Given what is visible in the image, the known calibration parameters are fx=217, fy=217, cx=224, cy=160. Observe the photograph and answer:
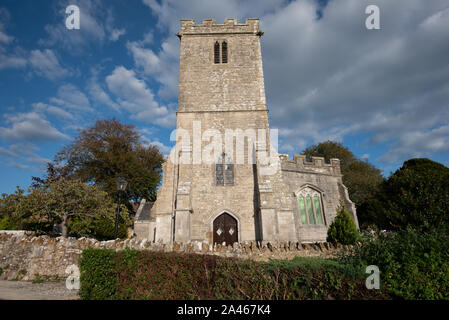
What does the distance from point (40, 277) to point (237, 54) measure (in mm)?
17259

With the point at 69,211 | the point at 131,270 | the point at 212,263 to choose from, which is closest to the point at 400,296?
the point at 212,263

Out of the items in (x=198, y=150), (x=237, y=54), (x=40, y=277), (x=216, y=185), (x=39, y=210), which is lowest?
(x=40, y=277)

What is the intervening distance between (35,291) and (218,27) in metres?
19.1

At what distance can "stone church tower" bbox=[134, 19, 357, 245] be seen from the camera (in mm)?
12898

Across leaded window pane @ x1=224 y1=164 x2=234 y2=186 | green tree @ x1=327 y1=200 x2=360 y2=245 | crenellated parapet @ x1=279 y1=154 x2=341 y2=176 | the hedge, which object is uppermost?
crenellated parapet @ x1=279 y1=154 x2=341 y2=176

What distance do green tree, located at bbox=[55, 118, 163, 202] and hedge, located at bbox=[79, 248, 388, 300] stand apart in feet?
58.8

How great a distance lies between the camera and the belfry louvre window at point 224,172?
13.8 m

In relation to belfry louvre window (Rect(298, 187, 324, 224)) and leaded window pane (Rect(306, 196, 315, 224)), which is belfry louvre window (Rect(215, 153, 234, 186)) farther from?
leaded window pane (Rect(306, 196, 315, 224))

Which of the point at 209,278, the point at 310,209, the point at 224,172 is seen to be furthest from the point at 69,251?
the point at 310,209

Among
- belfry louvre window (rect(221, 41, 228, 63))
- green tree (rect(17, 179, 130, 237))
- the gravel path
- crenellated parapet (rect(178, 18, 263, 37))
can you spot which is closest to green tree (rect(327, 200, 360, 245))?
the gravel path

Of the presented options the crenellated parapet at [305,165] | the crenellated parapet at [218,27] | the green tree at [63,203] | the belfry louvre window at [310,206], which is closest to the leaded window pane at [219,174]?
the crenellated parapet at [305,165]

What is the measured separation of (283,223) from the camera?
12.8 metres

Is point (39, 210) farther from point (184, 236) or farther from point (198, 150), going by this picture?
point (198, 150)
